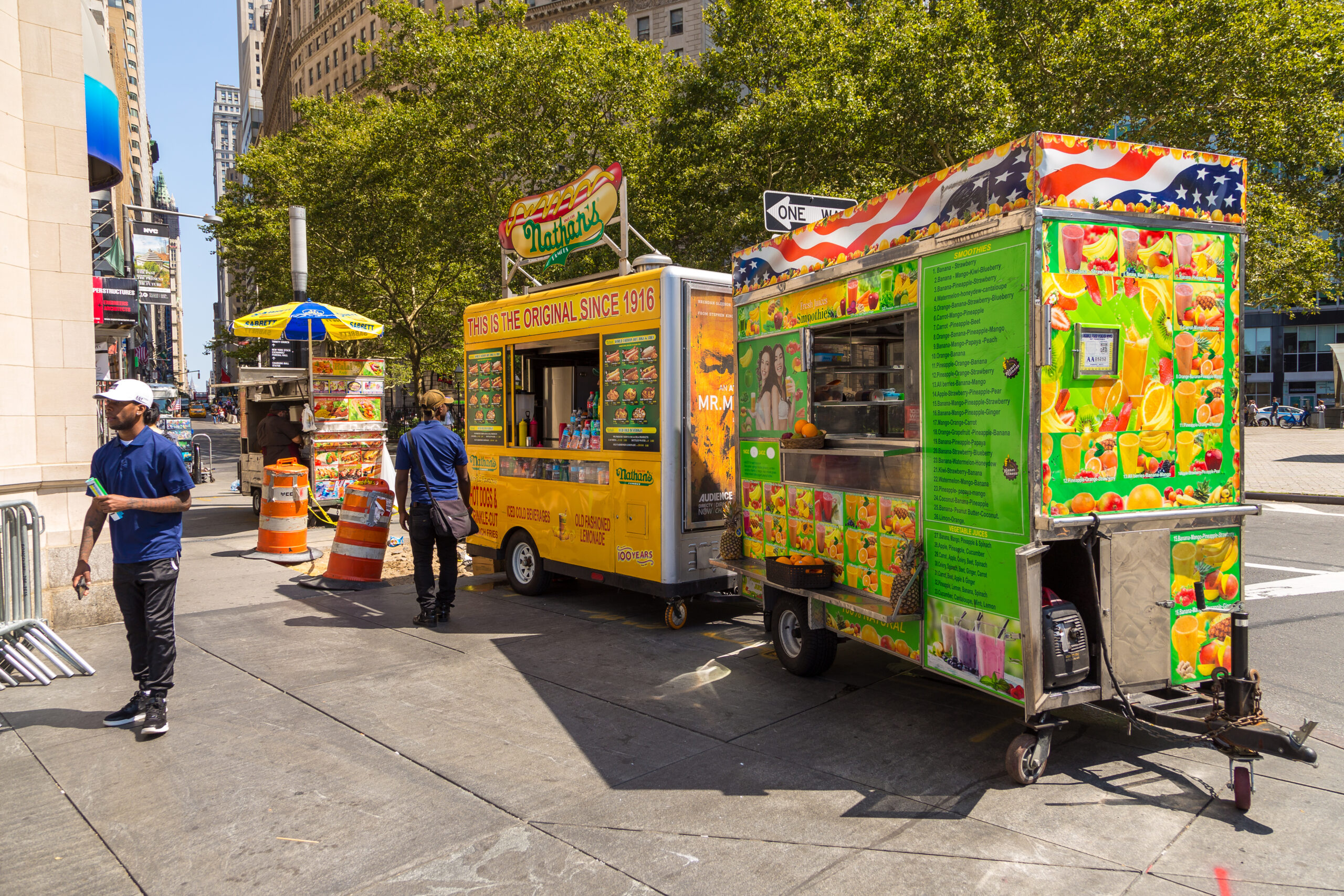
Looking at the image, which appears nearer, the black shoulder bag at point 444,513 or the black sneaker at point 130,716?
the black sneaker at point 130,716

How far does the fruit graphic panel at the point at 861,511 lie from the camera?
530 centimetres

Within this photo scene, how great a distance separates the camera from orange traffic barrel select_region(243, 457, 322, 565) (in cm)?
1102

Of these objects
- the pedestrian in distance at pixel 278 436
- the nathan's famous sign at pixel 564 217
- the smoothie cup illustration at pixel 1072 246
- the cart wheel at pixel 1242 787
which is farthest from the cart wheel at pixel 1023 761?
the pedestrian in distance at pixel 278 436

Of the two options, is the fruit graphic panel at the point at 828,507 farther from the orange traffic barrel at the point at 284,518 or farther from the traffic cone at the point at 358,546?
the orange traffic barrel at the point at 284,518

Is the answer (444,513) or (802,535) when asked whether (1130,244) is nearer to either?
(802,535)

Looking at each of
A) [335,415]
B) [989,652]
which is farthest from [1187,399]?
[335,415]

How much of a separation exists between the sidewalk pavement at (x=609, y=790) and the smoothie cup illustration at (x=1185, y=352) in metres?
2.00

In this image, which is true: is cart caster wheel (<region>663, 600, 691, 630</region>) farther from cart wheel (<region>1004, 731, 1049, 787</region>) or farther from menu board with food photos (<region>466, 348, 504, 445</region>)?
cart wheel (<region>1004, 731, 1049, 787</region>)

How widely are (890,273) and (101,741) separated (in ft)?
17.0

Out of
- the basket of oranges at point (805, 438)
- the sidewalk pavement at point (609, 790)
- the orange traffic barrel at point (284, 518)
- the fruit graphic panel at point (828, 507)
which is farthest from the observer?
the orange traffic barrel at point (284, 518)

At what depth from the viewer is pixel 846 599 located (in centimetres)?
530

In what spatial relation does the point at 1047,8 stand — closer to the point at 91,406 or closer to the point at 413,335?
the point at 91,406

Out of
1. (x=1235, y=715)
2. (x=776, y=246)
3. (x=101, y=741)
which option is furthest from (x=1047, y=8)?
(x=101, y=741)

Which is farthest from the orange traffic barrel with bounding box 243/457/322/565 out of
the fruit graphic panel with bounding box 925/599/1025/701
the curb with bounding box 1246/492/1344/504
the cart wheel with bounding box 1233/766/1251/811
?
the curb with bounding box 1246/492/1344/504
